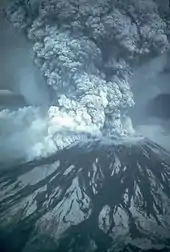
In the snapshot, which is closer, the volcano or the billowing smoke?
the volcano

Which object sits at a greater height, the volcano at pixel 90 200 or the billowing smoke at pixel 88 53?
the billowing smoke at pixel 88 53

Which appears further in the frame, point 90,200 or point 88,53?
point 88,53

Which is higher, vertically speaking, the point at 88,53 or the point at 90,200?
the point at 88,53

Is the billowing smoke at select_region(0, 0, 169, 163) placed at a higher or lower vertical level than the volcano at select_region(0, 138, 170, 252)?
higher

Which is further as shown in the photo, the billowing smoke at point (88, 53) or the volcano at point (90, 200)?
the billowing smoke at point (88, 53)
